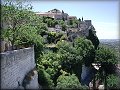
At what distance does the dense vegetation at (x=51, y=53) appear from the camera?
69.6 ft

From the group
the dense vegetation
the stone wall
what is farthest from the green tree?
the stone wall

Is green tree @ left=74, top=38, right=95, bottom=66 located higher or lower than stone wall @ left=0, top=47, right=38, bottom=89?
lower

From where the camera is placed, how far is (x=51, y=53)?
32719 mm

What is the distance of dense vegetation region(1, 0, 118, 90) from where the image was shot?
21203 mm

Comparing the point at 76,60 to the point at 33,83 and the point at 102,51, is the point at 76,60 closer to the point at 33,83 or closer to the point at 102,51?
the point at 102,51

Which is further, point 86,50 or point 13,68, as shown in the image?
point 86,50

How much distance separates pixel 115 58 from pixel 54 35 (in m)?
8.57

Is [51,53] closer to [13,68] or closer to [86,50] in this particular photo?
[86,50]

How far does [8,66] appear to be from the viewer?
11.7 meters

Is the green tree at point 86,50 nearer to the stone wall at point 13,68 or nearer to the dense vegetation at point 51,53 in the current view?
the dense vegetation at point 51,53

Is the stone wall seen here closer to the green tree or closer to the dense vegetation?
the dense vegetation

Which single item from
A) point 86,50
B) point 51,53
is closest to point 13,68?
point 51,53

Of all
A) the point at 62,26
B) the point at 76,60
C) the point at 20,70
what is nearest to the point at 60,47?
the point at 76,60

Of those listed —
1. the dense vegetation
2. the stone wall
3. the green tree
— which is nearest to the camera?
the stone wall
